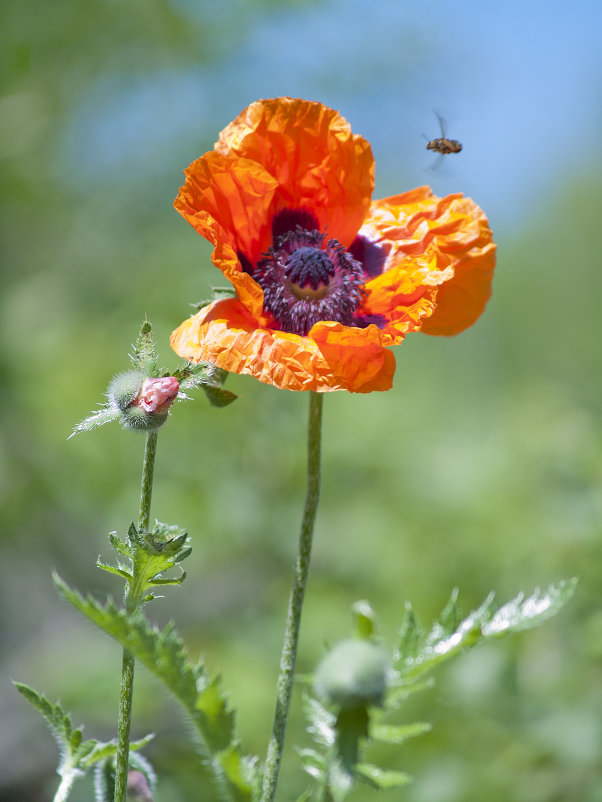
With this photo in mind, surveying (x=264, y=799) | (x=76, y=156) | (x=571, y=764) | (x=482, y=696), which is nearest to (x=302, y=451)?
(x=482, y=696)

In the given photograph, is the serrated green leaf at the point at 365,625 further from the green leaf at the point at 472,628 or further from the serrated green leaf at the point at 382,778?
the serrated green leaf at the point at 382,778

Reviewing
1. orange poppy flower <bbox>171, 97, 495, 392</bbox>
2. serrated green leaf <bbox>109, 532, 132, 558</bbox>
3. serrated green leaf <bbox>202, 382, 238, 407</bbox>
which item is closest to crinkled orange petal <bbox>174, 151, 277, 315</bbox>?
orange poppy flower <bbox>171, 97, 495, 392</bbox>

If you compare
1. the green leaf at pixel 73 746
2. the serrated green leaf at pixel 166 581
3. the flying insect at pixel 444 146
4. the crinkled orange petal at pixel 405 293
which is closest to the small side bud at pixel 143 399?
the serrated green leaf at pixel 166 581

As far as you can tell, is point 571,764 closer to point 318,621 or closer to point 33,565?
point 318,621

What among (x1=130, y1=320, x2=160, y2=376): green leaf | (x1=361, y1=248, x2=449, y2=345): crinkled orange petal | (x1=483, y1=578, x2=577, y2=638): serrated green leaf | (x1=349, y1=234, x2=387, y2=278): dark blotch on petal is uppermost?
(x1=349, y1=234, x2=387, y2=278): dark blotch on petal

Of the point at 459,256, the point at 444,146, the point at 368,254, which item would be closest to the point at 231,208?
the point at 368,254

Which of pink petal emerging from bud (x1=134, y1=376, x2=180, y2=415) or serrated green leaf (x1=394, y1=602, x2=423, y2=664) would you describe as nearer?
pink petal emerging from bud (x1=134, y1=376, x2=180, y2=415)

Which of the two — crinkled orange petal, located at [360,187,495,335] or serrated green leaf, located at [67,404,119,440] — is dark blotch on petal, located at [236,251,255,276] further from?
serrated green leaf, located at [67,404,119,440]
